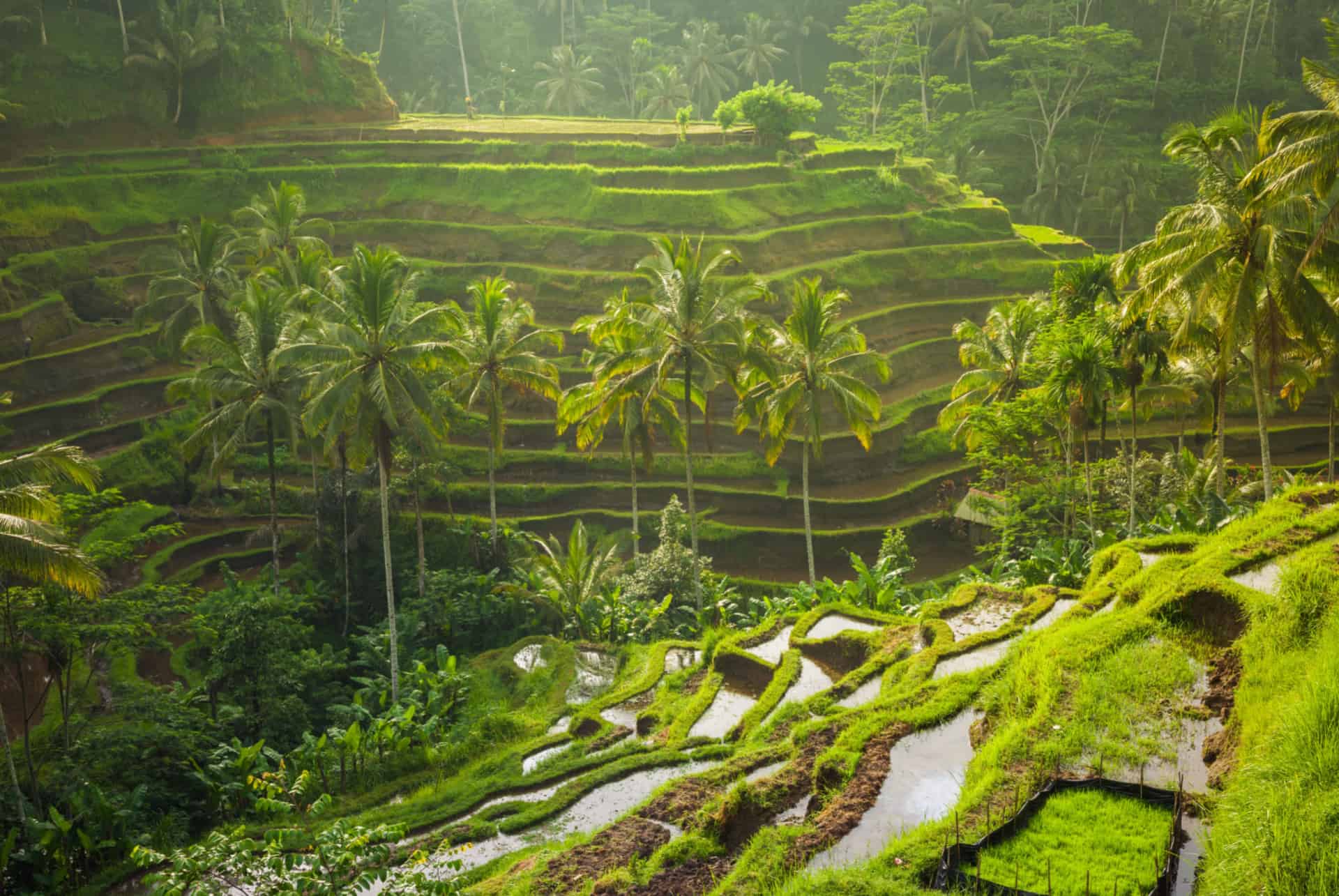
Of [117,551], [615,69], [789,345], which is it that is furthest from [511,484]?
[615,69]

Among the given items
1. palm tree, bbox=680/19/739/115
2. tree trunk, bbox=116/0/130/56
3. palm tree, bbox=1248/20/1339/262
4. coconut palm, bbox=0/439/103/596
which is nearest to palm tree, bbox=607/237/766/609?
palm tree, bbox=1248/20/1339/262

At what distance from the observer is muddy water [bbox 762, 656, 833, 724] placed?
16.2 m

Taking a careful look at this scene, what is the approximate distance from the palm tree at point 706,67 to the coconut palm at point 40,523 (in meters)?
56.7

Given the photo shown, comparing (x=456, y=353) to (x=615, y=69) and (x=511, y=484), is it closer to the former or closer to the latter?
(x=511, y=484)

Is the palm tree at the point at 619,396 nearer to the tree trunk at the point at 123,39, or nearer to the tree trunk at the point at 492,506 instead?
the tree trunk at the point at 492,506

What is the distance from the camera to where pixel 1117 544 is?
1727 centimetres

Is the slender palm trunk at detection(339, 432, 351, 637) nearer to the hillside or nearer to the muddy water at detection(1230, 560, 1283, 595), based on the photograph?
the hillside

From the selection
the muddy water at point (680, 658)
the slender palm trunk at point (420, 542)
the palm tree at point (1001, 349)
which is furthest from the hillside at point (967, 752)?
the palm tree at point (1001, 349)

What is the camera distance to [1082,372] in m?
20.9

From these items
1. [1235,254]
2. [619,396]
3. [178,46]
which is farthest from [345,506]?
[178,46]

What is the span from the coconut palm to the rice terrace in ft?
0.24

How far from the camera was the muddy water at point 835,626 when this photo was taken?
62.1 feet

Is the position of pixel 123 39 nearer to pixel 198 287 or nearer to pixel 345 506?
pixel 198 287

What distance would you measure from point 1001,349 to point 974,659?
13721mm
